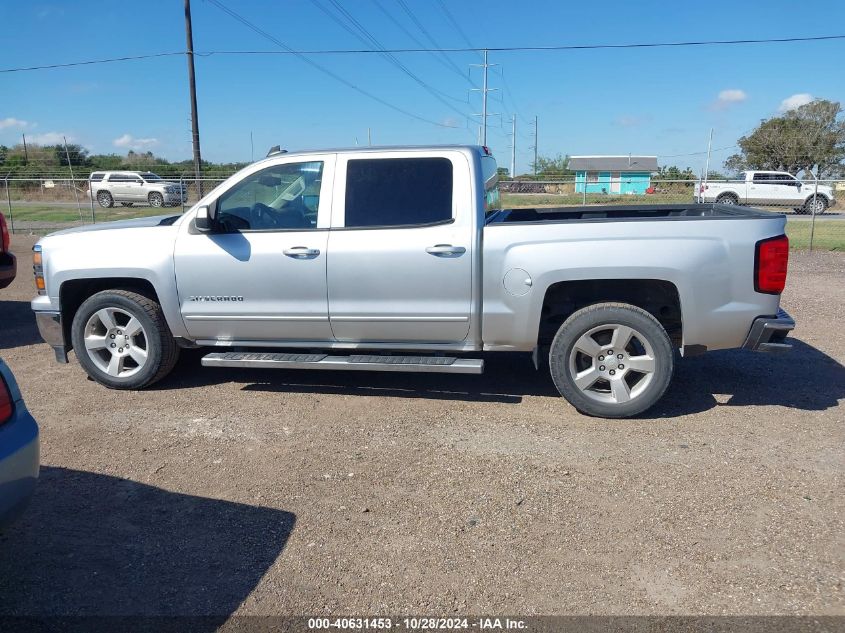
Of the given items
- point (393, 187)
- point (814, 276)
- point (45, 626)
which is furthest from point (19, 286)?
point (814, 276)

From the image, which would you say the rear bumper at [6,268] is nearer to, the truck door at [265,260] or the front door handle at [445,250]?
the truck door at [265,260]

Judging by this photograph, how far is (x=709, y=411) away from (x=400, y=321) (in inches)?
95.5

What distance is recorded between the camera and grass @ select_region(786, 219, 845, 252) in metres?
15.4

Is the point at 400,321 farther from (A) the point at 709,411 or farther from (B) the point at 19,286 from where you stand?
(B) the point at 19,286

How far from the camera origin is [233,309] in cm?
535

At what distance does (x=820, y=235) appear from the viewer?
18047 millimetres

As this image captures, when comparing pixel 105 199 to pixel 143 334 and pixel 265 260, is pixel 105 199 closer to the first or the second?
pixel 143 334

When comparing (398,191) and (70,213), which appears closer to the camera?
(398,191)

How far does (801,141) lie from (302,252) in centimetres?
4923

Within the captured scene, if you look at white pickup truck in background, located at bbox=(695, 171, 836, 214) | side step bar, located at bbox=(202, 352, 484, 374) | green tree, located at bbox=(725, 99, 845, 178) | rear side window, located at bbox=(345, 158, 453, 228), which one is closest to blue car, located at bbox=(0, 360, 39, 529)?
side step bar, located at bbox=(202, 352, 484, 374)

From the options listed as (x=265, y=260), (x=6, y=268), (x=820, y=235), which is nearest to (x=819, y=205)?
(x=820, y=235)

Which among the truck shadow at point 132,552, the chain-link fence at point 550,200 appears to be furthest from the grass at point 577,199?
the truck shadow at point 132,552

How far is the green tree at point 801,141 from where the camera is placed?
45031 millimetres

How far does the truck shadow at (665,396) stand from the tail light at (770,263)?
108cm
